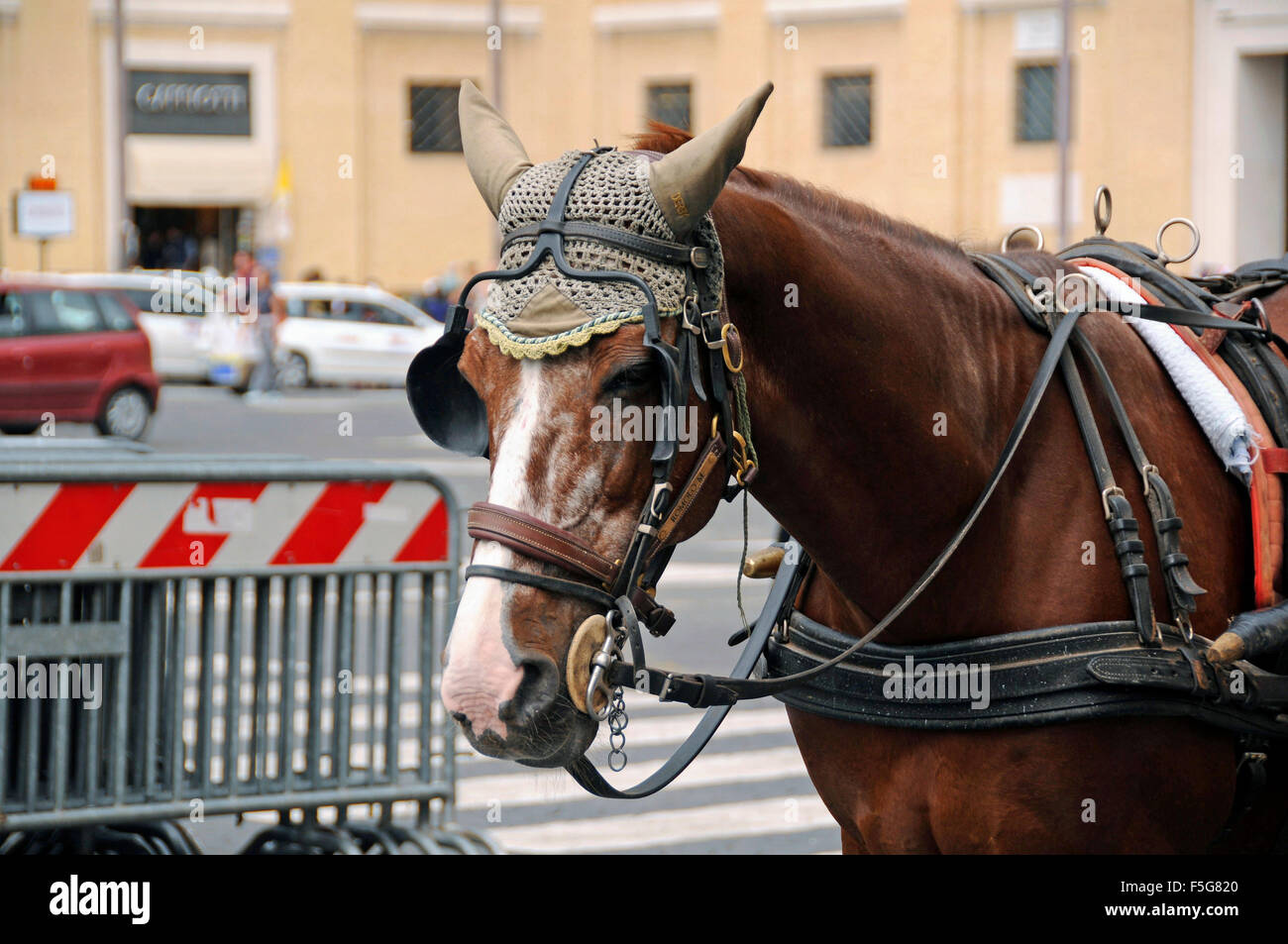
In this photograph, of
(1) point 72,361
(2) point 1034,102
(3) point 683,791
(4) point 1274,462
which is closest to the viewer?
(4) point 1274,462

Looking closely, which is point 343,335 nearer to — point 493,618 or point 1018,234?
point 1018,234

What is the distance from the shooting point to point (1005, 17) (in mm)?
33188

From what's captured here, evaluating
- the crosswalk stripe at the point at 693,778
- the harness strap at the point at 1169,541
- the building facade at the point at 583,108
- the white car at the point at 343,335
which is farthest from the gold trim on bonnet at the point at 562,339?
the building facade at the point at 583,108

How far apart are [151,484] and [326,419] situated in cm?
1841

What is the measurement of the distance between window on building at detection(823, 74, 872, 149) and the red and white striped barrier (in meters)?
30.8

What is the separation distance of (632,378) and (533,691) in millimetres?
500

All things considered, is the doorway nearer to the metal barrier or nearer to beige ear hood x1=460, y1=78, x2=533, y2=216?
the metal barrier

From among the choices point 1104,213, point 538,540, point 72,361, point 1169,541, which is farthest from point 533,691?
point 72,361

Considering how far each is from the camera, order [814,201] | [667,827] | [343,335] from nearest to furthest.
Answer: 1. [814,201]
2. [667,827]
3. [343,335]

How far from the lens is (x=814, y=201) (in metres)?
2.91

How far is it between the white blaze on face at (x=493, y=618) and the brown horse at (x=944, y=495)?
0.38 ft

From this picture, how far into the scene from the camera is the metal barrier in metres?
4.93
